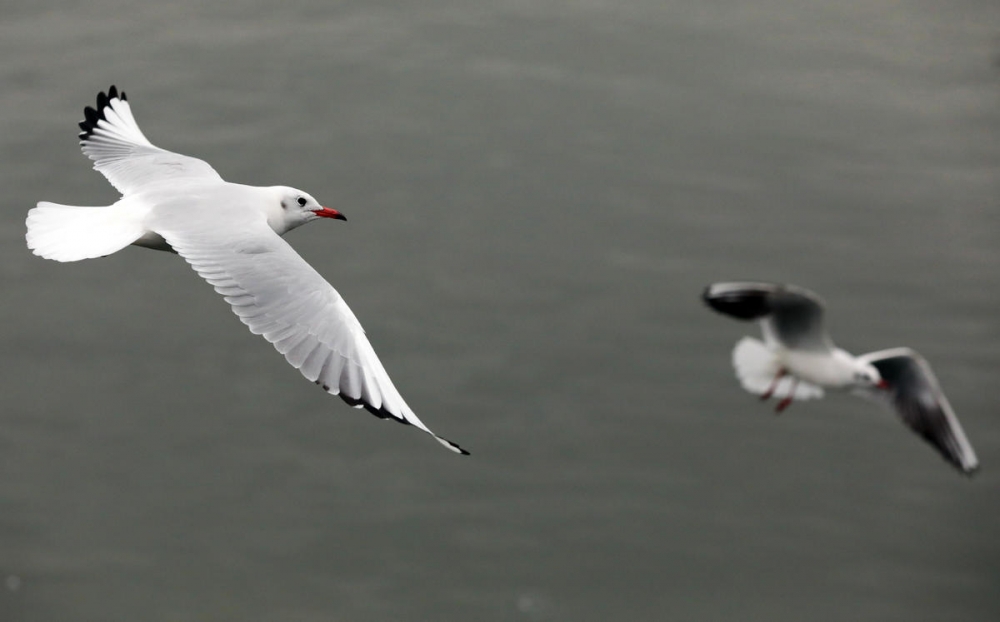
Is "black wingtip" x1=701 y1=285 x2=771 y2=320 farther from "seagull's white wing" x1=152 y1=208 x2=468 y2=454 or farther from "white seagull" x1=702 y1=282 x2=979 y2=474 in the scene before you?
"seagull's white wing" x1=152 y1=208 x2=468 y2=454

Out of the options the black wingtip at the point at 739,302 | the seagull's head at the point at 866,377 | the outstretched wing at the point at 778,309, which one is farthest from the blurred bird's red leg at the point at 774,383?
the black wingtip at the point at 739,302

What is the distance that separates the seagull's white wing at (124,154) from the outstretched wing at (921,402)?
119 inches

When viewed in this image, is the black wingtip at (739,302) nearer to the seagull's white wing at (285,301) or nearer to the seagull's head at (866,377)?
the seagull's head at (866,377)

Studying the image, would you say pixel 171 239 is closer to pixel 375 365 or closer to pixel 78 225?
pixel 78 225

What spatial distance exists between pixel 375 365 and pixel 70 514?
4403mm

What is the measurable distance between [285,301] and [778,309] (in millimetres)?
2190

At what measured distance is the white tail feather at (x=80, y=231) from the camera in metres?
4.39

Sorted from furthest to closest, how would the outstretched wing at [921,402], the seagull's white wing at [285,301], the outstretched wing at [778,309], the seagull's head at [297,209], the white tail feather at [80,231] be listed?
the outstretched wing at [921,402] → the outstretched wing at [778,309] → the seagull's head at [297,209] → the white tail feather at [80,231] → the seagull's white wing at [285,301]

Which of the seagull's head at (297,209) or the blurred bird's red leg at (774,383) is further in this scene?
the blurred bird's red leg at (774,383)

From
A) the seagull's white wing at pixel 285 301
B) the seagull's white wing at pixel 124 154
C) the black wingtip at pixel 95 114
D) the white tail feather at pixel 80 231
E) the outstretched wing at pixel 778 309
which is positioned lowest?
the outstretched wing at pixel 778 309

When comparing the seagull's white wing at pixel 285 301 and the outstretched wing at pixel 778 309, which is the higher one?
the seagull's white wing at pixel 285 301

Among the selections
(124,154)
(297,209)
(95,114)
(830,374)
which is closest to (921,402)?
(830,374)

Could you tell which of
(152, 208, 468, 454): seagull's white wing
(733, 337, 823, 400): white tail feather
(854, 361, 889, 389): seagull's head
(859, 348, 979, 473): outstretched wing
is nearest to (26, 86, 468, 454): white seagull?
(152, 208, 468, 454): seagull's white wing

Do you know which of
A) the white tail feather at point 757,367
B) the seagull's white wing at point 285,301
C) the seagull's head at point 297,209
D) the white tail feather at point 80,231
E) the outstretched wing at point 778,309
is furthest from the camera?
the white tail feather at point 757,367
